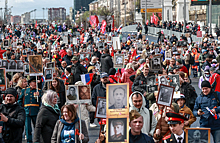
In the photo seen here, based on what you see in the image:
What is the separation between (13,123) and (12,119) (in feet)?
0.21

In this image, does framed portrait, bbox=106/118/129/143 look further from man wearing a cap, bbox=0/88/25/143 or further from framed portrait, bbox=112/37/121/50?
framed portrait, bbox=112/37/121/50

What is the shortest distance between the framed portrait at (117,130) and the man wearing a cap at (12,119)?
1.89 meters

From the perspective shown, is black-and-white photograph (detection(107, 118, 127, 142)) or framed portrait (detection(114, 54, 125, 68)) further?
framed portrait (detection(114, 54, 125, 68))

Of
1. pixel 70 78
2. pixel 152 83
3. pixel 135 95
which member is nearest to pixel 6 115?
pixel 135 95

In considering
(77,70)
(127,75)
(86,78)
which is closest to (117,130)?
(127,75)

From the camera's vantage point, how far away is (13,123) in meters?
6.86

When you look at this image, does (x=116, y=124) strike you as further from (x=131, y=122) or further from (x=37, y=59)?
(x=37, y=59)

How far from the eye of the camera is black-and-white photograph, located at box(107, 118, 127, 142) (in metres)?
5.54

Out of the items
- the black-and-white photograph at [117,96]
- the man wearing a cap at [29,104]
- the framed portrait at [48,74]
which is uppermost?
the black-and-white photograph at [117,96]

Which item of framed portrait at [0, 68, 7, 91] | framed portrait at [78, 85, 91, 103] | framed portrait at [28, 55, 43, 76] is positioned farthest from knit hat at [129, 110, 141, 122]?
framed portrait at [28, 55, 43, 76]

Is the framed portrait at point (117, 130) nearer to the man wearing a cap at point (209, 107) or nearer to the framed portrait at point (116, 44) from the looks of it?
the man wearing a cap at point (209, 107)

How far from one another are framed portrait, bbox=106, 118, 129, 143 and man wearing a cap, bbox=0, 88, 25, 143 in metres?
1.89

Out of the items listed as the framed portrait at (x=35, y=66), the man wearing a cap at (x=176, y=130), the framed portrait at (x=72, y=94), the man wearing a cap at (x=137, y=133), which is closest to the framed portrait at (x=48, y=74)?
the framed portrait at (x=35, y=66)

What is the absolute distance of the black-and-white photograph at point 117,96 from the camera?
5.85m
